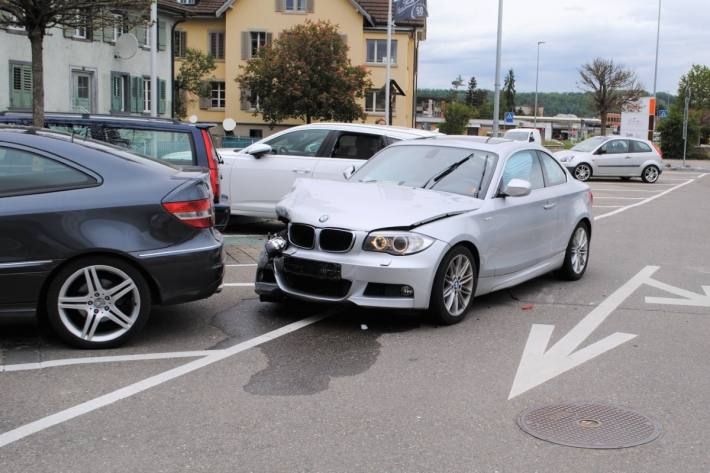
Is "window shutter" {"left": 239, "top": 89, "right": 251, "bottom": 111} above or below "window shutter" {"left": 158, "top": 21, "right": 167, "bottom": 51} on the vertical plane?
below

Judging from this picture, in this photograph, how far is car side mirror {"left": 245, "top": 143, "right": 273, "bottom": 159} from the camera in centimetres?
1202

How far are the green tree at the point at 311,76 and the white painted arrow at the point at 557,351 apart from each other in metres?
39.1

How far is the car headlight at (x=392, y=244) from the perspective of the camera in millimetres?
6574

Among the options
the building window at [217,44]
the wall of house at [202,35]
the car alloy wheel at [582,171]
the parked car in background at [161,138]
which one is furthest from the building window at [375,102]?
the parked car in background at [161,138]

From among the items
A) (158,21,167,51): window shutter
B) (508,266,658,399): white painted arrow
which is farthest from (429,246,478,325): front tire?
(158,21,167,51): window shutter

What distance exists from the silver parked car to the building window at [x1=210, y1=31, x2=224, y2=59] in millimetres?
45440

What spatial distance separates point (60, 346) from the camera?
6078 millimetres

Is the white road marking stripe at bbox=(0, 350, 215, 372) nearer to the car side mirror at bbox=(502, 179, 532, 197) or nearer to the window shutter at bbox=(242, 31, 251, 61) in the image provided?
the car side mirror at bbox=(502, 179, 532, 197)

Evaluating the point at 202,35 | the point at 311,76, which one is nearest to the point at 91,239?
the point at 311,76

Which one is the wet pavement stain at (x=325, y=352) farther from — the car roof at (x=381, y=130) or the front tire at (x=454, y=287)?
the car roof at (x=381, y=130)

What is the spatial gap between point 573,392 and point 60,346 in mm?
3572

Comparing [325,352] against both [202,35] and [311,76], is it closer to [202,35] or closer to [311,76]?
[311,76]

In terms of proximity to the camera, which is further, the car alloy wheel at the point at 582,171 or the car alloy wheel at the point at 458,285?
the car alloy wheel at the point at 582,171

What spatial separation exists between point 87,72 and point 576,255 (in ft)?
92.0
